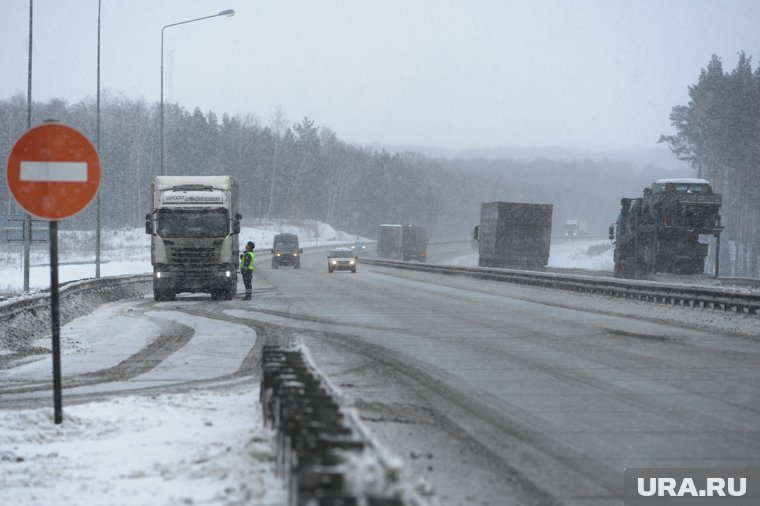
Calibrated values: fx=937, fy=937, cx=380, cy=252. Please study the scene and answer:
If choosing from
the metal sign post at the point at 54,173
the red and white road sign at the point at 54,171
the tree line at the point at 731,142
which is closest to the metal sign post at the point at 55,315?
the metal sign post at the point at 54,173

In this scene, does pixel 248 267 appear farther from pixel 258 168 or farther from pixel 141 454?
pixel 258 168

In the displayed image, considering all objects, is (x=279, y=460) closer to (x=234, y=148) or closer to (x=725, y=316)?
(x=725, y=316)

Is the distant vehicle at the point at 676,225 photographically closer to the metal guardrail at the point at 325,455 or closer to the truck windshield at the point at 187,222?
the truck windshield at the point at 187,222

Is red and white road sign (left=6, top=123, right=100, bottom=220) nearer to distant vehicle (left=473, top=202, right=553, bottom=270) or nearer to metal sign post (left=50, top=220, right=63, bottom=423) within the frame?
metal sign post (left=50, top=220, right=63, bottom=423)

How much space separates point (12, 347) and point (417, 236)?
76874mm

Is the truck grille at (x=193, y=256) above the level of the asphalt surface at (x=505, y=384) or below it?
above

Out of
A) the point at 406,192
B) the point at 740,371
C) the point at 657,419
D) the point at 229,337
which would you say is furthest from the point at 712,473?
the point at 406,192

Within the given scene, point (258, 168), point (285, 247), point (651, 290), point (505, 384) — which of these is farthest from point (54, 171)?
point (258, 168)

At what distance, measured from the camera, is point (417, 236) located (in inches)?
3600

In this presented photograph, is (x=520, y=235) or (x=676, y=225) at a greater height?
(x=676, y=225)

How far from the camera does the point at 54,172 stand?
8078 mm

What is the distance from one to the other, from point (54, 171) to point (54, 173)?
0.02 meters

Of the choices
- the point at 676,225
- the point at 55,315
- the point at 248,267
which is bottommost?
the point at 248,267

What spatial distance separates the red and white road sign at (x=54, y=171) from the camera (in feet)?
26.2
